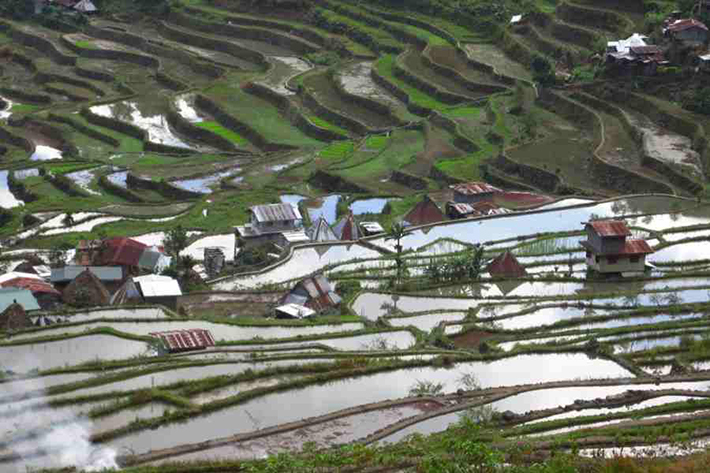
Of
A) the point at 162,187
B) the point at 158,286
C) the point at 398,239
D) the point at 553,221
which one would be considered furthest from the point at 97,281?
the point at 162,187

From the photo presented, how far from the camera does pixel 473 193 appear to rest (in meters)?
25.1

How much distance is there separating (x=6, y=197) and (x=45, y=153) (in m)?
4.44

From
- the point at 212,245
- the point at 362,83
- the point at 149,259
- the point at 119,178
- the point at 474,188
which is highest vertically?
the point at 149,259

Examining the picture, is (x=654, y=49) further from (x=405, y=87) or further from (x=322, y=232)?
(x=322, y=232)

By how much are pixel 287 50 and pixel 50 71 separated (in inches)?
341

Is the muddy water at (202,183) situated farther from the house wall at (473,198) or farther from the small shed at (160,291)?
the small shed at (160,291)

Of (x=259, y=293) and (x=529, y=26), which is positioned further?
(x=529, y=26)

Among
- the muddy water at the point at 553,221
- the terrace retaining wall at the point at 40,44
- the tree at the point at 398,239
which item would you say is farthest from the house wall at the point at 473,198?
the terrace retaining wall at the point at 40,44

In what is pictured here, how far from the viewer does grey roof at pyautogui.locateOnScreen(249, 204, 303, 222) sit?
23953 mm

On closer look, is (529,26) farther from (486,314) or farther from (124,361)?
(124,361)

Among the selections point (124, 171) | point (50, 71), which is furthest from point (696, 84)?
point (50, 71)

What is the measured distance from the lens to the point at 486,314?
670 inches

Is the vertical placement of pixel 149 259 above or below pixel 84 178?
above

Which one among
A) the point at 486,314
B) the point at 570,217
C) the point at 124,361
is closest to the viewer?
the point at 124,361
